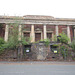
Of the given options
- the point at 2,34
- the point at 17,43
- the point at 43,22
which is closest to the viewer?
the point at 17,43

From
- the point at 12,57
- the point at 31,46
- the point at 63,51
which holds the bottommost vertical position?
the point at 12,57

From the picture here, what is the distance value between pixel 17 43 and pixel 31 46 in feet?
7.90

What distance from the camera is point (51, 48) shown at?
1445 cm

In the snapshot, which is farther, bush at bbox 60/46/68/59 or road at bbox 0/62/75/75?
bush at bbox 60/46/68/59

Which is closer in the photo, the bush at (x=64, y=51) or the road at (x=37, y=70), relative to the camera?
the road at (x=37, y=70)

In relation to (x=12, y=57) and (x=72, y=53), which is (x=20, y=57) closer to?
(x=12, y=57)

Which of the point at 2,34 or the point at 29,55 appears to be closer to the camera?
the point at 29,55

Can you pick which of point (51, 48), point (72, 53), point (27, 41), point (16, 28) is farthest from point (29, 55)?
point (72, 53)

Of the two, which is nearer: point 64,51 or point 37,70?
point 37,70

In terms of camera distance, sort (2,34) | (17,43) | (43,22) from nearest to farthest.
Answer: (17,43) → (43,22) → (2,34)

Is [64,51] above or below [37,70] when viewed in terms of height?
above

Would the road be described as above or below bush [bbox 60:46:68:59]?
below

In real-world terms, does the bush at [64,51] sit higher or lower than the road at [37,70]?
higher

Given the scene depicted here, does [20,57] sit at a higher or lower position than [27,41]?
lower
